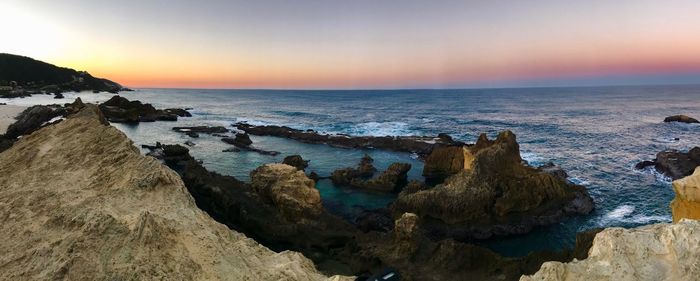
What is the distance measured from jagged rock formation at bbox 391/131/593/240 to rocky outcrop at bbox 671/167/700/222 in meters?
15.7

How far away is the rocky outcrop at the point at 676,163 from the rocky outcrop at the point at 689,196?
3271cm

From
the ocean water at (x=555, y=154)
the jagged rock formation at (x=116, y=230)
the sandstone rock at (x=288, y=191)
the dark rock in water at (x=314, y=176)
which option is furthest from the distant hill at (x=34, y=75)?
the jagged rock formation at (x=116, y=230)

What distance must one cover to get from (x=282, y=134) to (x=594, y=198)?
162 feet

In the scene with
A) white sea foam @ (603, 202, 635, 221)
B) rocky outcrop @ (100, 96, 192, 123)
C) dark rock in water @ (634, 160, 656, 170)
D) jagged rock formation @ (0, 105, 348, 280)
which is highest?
jagged rock formation @ (0, 105, 348, 280)

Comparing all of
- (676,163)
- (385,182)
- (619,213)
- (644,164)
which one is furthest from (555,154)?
(385,182)

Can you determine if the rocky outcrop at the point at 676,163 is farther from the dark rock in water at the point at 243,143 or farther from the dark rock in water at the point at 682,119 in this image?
the dark rock in water at the point at 682,119

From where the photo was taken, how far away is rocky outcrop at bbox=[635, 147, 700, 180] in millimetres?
40688

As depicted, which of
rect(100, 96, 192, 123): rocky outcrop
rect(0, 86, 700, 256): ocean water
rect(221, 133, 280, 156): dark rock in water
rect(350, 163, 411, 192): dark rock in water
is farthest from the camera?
rect(100, 96, 192, 123): rocky outcrop

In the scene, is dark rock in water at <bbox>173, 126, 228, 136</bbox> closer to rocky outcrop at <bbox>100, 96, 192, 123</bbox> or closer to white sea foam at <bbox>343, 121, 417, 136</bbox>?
rocky outcrop at <bbox>100, 96, 192, 123</bbox>

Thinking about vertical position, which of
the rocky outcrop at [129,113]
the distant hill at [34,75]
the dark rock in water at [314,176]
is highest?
the distant hill at [34,75]

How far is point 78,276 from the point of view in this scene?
28.9 ft

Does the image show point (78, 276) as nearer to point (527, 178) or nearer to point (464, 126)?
point (527, 178)

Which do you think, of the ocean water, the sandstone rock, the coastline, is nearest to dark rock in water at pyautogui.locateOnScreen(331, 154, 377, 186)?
the ocean water

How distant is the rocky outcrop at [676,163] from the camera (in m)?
40.7
